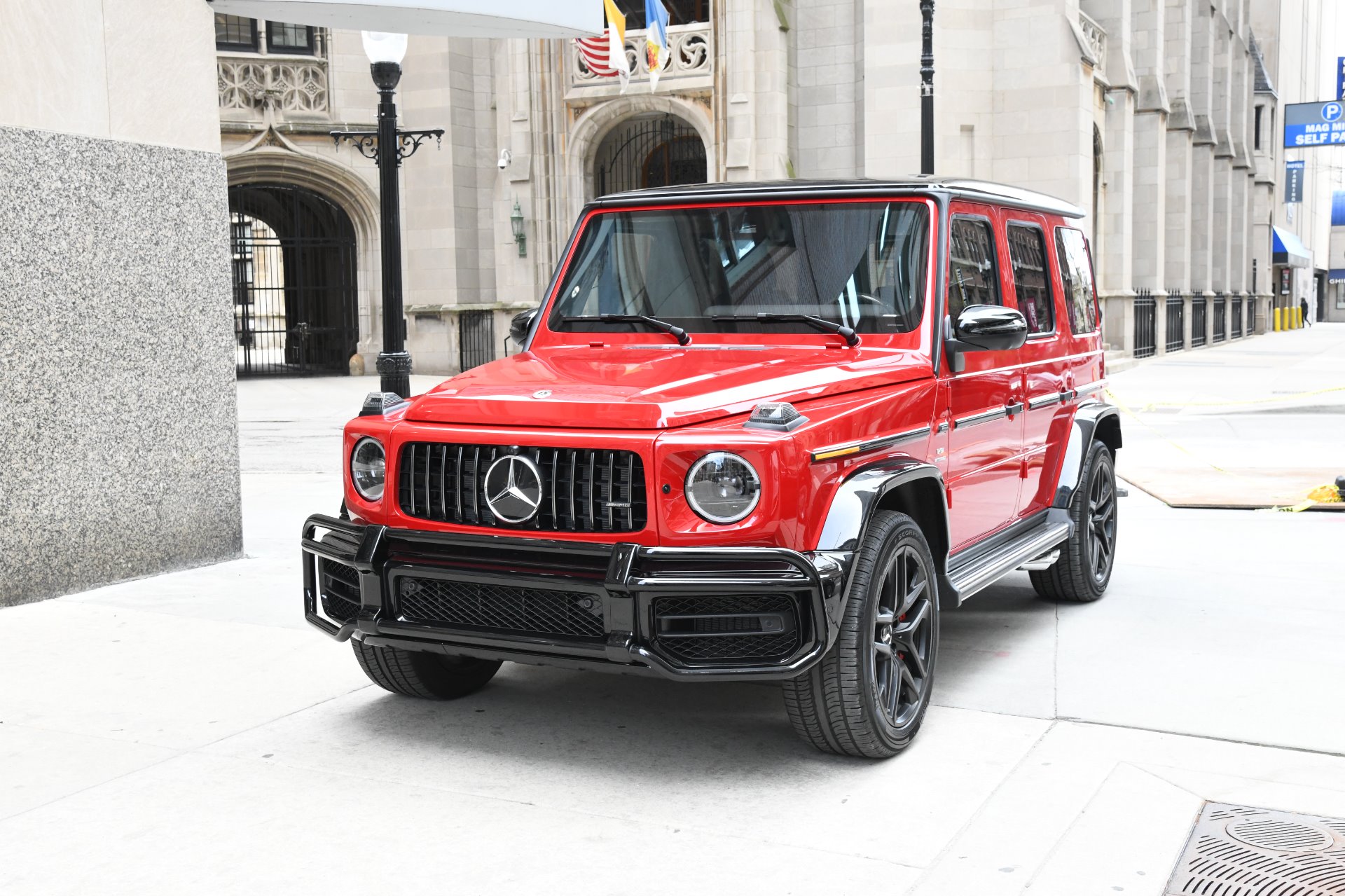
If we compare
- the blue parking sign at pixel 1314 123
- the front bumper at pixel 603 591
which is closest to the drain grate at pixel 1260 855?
the front bumper at pixel 603 591

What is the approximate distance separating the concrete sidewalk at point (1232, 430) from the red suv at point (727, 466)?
561cm

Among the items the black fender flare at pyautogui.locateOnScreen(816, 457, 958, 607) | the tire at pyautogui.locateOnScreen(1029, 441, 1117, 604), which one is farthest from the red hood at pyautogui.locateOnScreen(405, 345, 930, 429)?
the tire at pyautogui.locateOnScreen(1029, 441, 1117, 604)

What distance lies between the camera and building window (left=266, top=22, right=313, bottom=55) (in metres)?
29.3

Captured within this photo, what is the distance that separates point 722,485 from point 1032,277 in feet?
10.2

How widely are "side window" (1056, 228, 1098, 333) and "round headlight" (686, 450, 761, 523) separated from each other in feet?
11.6

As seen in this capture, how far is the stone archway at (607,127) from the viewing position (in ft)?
89.6

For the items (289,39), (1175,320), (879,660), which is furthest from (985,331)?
(1175,320)

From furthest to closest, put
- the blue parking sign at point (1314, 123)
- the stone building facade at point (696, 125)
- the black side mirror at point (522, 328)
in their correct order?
the blue parking sign at point (1314, 123), the stone building facade at point (696, 125), the black side mirror at point (522, 328)

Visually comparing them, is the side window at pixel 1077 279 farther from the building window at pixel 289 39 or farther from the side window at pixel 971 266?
the building window at pixel 289 39

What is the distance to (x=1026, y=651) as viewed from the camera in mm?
6270

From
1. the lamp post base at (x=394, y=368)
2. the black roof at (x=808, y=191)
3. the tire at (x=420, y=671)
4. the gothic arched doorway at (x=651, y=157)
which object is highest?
the gothic arched doorway at (x=651, y=157)

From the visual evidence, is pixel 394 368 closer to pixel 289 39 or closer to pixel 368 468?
pixel 368 468

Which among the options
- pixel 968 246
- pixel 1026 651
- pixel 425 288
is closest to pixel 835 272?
pixel 968 246

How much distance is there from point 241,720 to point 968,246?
3595 millimetres
